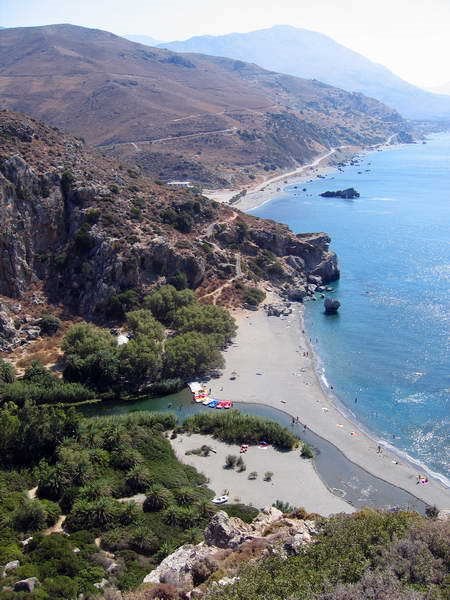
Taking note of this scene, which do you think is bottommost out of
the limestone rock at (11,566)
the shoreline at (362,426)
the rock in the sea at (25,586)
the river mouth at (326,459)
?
the river mouth at (326,459)

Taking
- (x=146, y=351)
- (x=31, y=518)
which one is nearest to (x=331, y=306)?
(x=146, y=351)

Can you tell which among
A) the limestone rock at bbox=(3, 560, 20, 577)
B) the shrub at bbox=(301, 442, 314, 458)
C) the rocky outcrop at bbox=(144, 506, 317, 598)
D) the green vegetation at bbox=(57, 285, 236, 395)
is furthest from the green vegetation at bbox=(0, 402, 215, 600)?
the shrub at bbox=(301, 442, 314, 458)

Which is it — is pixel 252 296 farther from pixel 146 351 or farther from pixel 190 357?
pixel 146 351

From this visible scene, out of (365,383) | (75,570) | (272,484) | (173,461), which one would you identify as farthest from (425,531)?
(365,383)

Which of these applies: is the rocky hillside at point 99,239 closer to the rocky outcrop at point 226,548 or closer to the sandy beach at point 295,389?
the sandy beach at point 295,389

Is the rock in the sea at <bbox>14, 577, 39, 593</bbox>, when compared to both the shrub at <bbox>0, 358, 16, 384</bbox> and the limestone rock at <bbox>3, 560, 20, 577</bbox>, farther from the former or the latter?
the shrub at <bbox>0, 358, 16, 384</bbox>

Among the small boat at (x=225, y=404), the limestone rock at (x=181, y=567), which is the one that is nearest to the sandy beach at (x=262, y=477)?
the small boat at (x=225, y=404)

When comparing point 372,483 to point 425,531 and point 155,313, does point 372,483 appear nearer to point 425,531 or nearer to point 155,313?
point 425,531
